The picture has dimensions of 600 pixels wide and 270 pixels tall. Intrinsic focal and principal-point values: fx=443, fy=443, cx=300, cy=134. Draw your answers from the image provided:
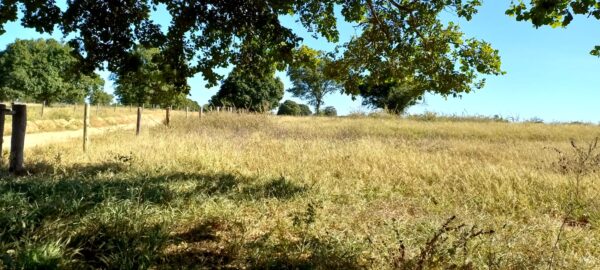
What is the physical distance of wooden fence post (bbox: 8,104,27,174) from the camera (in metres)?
7.10

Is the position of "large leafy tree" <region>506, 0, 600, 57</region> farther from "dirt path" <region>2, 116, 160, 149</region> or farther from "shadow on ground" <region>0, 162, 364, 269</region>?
"dirt path" <region>2, 116, 160, 149</region>

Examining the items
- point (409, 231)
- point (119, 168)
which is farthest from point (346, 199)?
point (119, 168)

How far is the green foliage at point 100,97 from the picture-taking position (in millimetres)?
70963

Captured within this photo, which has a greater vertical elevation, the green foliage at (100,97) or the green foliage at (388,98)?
the green foliage at (388,98)

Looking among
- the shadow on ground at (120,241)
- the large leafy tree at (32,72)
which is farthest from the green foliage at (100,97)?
the shadow on ground at (120,241)

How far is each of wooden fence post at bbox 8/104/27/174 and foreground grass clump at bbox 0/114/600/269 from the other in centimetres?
26

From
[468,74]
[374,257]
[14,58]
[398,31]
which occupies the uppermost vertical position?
[14,58]

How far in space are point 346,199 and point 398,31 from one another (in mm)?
3190

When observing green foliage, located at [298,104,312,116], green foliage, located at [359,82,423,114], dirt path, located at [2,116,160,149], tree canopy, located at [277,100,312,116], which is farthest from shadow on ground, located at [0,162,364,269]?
green foliage, located at [298,104,312,116]

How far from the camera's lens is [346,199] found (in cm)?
612

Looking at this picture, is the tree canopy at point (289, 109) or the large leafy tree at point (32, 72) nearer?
the large leafy tree at point (32, 72)

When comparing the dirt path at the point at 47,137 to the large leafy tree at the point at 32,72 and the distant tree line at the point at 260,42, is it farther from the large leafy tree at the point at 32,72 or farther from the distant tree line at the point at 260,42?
the large leafy tree at the point at 32,72

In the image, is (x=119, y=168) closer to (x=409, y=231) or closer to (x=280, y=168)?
(x=280, y=168)

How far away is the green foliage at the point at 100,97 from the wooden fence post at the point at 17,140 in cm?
6487
